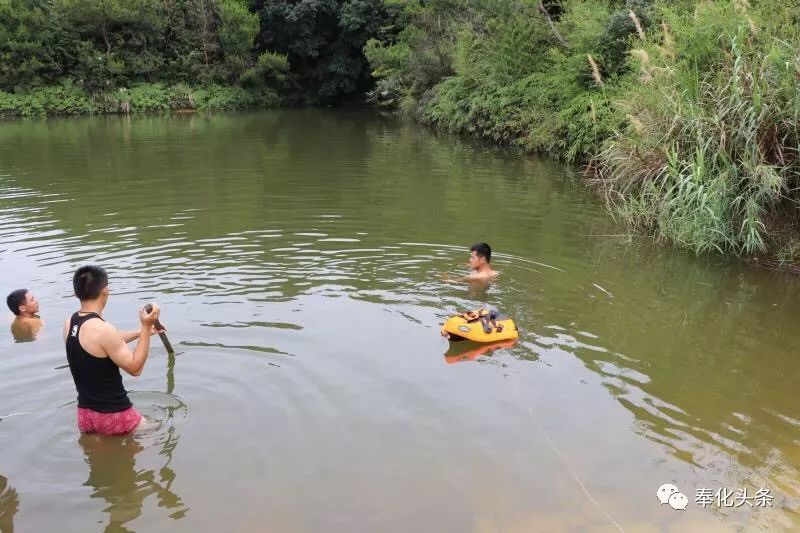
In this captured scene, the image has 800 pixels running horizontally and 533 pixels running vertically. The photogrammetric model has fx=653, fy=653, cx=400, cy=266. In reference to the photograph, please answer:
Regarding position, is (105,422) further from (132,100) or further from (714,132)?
(132,100)

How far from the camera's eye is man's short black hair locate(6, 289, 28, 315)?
6676 mm

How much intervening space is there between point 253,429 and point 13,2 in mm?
41047

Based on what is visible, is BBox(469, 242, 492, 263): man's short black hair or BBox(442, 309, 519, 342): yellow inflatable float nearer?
BBox(442, 309, 519, 342): yellow inflatable float

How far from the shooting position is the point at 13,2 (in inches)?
1441

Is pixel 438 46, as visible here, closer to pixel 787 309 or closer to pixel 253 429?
pixel 787 309

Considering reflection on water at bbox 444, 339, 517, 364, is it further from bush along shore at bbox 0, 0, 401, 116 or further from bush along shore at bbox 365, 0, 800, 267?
bush along shore at bbox 0, 0, 401, 116

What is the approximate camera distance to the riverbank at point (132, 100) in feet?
117

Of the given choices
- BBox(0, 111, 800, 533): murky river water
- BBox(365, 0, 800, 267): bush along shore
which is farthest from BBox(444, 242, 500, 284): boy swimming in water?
BBox(365, 0, 800, 267): bush along shore

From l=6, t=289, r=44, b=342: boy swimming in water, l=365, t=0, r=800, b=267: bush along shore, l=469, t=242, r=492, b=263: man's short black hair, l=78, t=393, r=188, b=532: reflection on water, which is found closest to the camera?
l=78, t=393, r=188, b=532: reflection on water

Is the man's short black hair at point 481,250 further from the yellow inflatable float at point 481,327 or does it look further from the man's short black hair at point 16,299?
the man's short black hair at point 16,299

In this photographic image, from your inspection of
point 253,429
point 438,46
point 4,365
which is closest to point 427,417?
point 253,429

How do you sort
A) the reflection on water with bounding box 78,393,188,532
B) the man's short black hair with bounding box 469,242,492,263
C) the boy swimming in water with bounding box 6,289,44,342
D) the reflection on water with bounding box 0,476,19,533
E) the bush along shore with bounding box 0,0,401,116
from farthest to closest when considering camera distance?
1. the bush along shore with bounding box 0,0,401,116
2. the man's short black hair with bounding box 469,242,492,263
3. the boy swimming in water with bounding box 6,289,44,342
4. the reflection on water with bounding box 78,393,188,532
5. the reflection on water with bounding box 0,476,19,533

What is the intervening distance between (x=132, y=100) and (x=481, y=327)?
124ft

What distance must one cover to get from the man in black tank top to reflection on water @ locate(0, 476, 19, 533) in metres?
0.60
